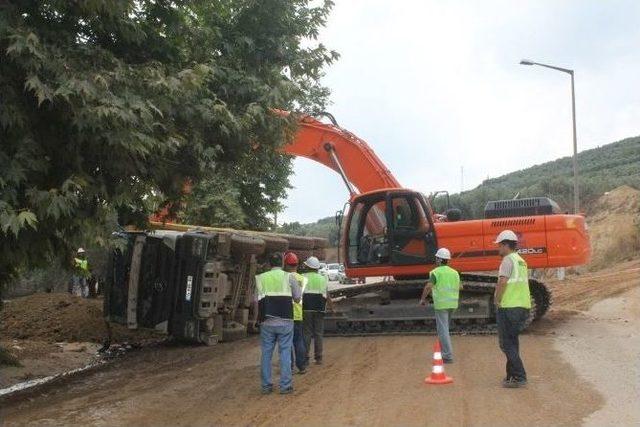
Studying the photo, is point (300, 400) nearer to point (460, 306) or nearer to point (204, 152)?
point (204, 152)

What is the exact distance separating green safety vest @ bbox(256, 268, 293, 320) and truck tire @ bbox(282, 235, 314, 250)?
793 centimetres

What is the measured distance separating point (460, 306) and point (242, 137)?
544cm

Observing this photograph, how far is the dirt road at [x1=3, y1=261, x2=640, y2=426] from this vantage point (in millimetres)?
A: 7207

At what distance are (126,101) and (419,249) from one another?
7106mm

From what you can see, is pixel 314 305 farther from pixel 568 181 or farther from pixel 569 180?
pixel 569 180

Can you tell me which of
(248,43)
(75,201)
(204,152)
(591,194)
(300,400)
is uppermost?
(591,194)

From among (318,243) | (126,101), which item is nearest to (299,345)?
(126,101)

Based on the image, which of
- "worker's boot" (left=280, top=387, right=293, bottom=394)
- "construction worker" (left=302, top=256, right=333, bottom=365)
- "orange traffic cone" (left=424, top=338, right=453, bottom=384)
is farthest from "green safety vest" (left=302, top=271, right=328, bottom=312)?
"orange traffic cone" (left=424, top=338, right=453, bottom=384)

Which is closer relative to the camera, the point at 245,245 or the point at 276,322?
the point at 276,322

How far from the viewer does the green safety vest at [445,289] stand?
10.2 metres

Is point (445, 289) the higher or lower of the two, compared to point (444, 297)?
higher

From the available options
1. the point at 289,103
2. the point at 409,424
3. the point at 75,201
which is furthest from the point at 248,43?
the point at 409,424

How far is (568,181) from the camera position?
43.5 meters

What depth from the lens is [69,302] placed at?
50.8ft
